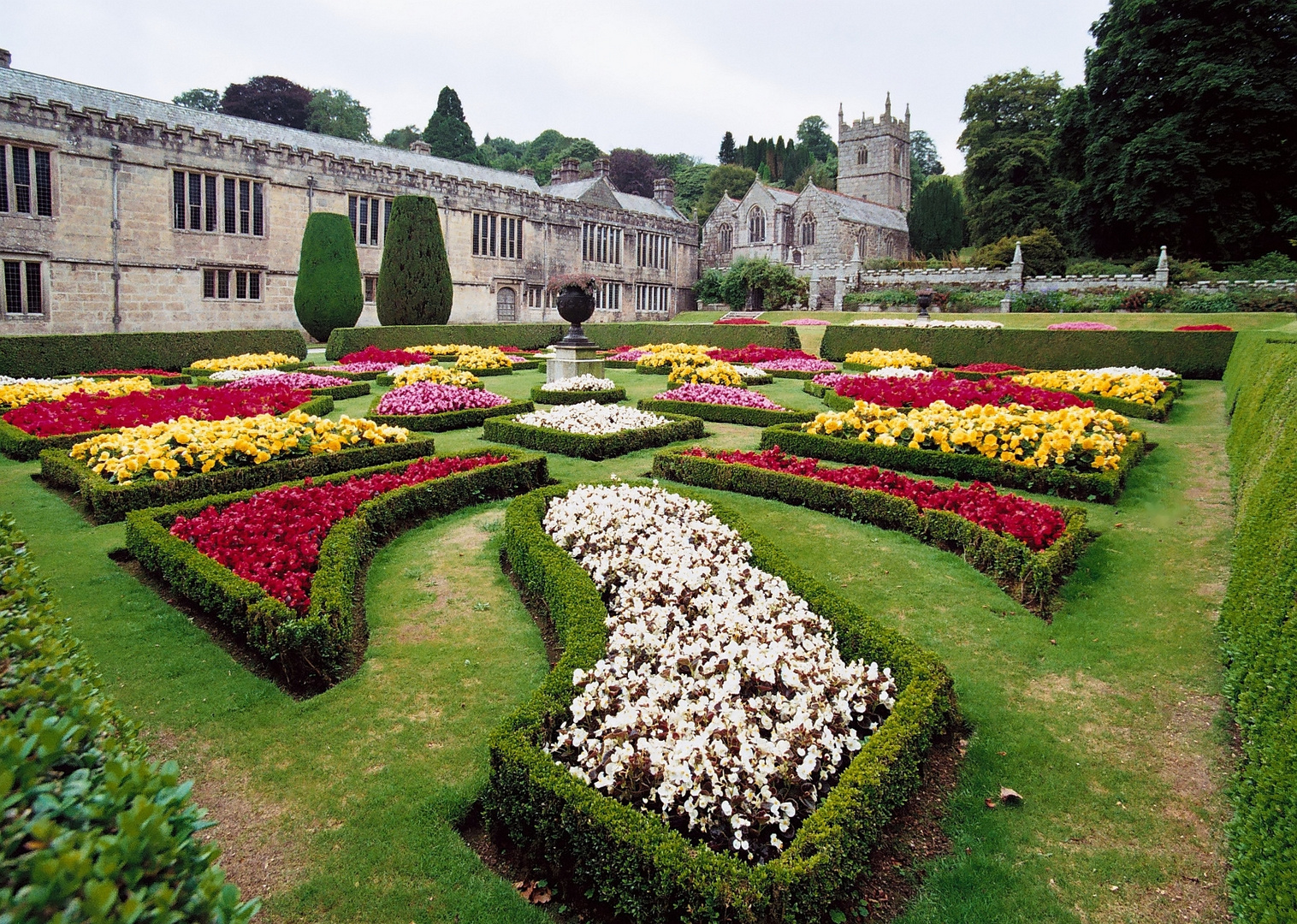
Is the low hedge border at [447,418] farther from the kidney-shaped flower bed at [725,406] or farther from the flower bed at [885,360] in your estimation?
the flower bed at [885,360]

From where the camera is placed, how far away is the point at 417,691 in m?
4.38

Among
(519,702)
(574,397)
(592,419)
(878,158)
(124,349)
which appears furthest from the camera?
(878,158)

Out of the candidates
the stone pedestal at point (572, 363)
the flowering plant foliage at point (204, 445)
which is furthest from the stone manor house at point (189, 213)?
the flowering plant foliage at point (204, 445)

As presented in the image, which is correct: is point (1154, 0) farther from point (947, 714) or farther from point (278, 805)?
point (278, 805)

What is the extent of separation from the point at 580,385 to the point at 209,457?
24.1 ft

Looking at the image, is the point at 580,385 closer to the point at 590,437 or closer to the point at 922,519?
the point at 590,437

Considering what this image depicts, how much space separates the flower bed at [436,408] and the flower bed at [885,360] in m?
10.4

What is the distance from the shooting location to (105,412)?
10.2m

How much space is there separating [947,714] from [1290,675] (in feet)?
4.97

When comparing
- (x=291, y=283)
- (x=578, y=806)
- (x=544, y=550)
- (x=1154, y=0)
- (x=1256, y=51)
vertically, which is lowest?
(x=578, y=806)

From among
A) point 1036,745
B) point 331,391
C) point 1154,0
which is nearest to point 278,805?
point 1036,745

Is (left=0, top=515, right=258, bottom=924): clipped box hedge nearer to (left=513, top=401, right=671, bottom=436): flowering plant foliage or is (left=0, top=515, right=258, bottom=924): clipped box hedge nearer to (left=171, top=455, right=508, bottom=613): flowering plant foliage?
(left=171, top=455, right=508, bottom=613): flowering plant foliage

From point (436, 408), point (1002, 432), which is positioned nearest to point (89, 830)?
point (1002, 432)

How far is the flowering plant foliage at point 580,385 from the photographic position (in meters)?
14.0
